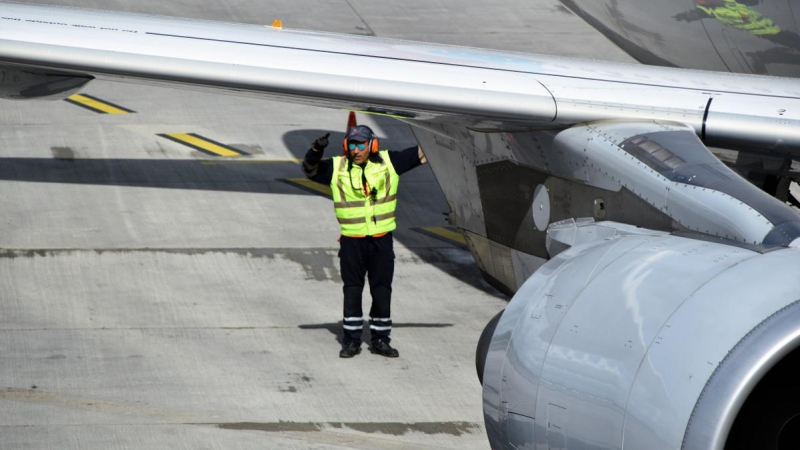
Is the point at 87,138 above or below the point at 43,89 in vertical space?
below

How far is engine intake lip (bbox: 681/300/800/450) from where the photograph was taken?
15.1 feet

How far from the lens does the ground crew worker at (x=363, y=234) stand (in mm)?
9727

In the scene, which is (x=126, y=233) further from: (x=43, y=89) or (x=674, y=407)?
(x=674, y=407)

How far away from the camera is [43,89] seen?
9562 mm

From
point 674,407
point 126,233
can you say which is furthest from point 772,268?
point 126,233

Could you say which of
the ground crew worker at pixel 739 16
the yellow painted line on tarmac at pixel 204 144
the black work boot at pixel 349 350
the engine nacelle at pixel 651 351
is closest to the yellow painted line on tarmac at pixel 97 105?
the yellow painted line on tarmac at pixel 204 144

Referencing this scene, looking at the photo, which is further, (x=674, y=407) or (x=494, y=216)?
(x=494, y=216)

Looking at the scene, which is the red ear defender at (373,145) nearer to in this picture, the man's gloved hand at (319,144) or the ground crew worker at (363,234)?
the ground crew worker at (363,234)

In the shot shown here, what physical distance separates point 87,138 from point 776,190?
890 cm

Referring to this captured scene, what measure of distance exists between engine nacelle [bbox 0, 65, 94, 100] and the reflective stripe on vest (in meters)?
2.17

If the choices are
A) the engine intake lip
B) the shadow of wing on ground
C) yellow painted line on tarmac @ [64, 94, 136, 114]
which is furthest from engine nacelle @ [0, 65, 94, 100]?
yellow painted line on tarmac @ [64, 94, 136, 114]

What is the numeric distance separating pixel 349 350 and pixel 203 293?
180 centimetres

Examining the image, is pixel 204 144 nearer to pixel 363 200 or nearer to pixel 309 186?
pixel 309 186

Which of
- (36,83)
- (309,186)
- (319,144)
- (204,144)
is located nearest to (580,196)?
(319,144)
